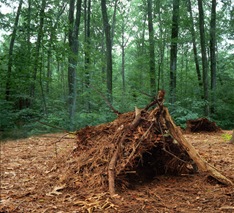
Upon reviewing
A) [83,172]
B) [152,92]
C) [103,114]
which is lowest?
[83,172]

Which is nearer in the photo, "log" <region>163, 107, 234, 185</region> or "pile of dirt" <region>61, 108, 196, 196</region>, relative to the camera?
"pile of dirt" <region>61, 108, 196, 196</region>

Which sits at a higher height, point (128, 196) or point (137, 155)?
point (137, 155)

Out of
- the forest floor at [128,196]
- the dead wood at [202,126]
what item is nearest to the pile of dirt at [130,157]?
the forest floor at [128,196]

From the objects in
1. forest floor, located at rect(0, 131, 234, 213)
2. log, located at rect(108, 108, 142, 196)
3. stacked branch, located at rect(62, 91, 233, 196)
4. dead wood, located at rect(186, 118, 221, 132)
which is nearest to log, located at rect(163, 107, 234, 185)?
stacked branch, located at rect(62, 91, 233, 196)

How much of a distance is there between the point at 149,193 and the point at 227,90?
12.9 metres

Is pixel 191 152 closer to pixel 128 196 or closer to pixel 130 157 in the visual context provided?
pixel 130 157

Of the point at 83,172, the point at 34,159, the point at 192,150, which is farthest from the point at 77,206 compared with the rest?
the point at 34,159

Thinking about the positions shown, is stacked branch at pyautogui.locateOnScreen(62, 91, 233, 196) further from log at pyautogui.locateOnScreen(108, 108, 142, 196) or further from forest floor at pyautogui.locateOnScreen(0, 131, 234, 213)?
forest floor at pyautogui.locateOnScreen(0, 131, 234, 213)

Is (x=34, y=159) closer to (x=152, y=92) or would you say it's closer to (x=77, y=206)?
(x=77, y=206)

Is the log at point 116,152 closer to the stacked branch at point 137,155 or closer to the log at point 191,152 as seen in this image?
the stacked branch at point 137,155

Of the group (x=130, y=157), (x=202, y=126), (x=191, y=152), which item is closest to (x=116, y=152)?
(x=130, y=157)

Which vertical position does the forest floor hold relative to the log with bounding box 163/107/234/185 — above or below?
below

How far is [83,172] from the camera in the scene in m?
3.46

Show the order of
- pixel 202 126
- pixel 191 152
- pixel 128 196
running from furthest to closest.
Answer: pixel 202 126 → pixel 191 152 → pixel 128 196
